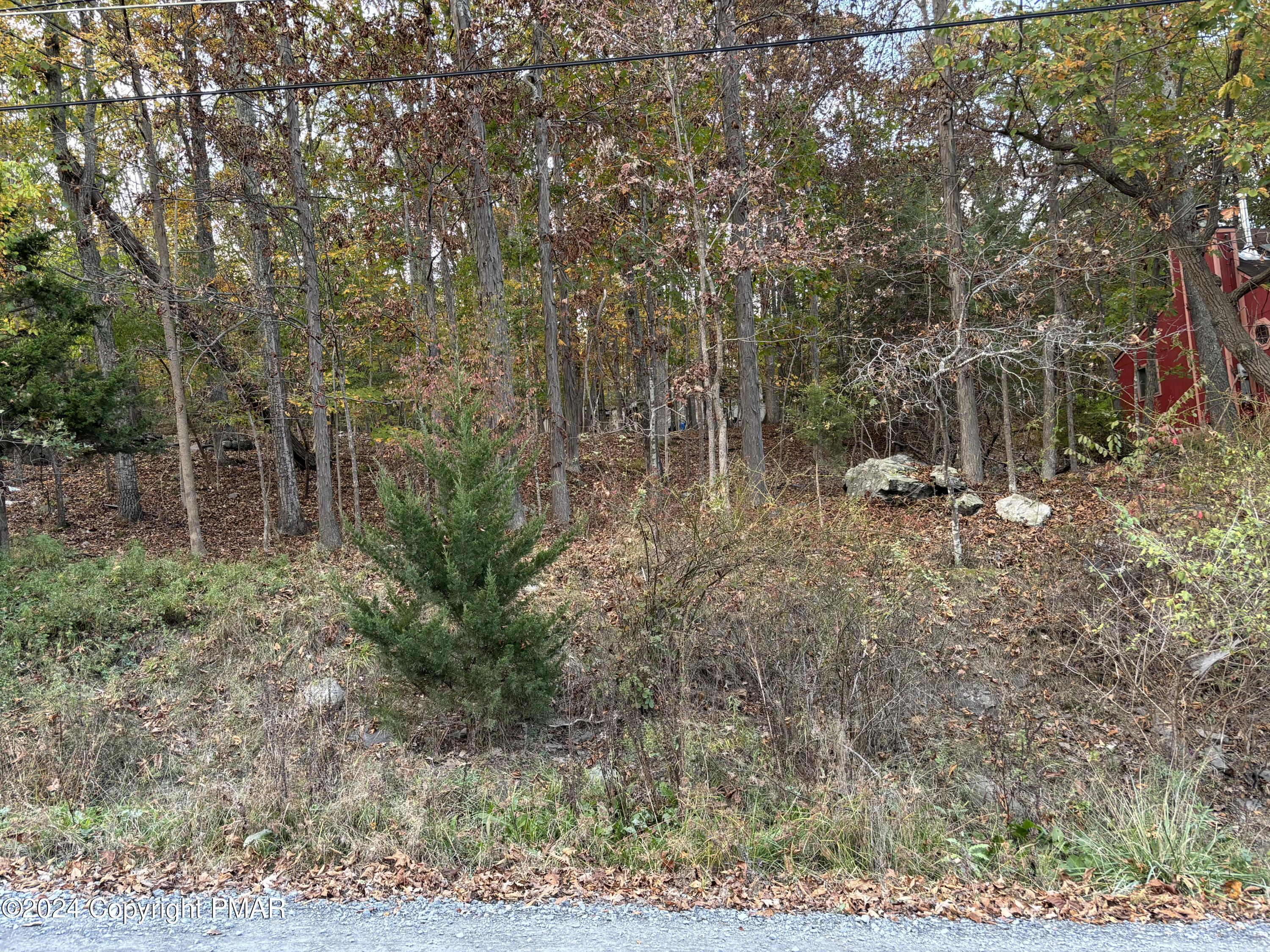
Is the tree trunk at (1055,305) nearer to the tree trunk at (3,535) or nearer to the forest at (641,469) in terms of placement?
the forest at (641,469)

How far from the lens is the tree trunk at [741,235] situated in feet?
42.7

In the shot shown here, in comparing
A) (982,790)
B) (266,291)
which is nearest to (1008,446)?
(982,790)

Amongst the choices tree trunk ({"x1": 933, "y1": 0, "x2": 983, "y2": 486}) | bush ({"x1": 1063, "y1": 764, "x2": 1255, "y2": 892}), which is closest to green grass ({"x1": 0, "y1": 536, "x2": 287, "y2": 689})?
bush ({"x1": 1063, "y1": 764, "x2": 1255, "y2": 892})

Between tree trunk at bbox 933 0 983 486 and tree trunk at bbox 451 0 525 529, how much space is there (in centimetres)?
779

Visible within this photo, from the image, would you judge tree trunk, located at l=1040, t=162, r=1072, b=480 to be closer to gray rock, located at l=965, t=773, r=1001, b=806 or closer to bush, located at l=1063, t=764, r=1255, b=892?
gray rock, located at l=965, t=773, r=1001, b=806

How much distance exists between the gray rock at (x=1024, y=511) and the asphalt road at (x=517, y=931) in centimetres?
904

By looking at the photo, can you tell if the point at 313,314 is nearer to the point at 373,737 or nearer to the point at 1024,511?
the point at 373,737

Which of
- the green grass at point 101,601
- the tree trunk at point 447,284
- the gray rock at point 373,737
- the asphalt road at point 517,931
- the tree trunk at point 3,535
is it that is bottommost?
the gray rock at point 373,737

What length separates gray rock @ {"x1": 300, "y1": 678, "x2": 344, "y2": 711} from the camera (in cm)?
705

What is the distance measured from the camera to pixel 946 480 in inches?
386

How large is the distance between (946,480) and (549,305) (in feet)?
30.1

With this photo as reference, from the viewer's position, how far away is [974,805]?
16.5ft

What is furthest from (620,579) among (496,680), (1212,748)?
(1212,748)

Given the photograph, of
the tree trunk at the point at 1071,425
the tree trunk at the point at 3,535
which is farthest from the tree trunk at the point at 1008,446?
the tree trunk at the point at 3,535
